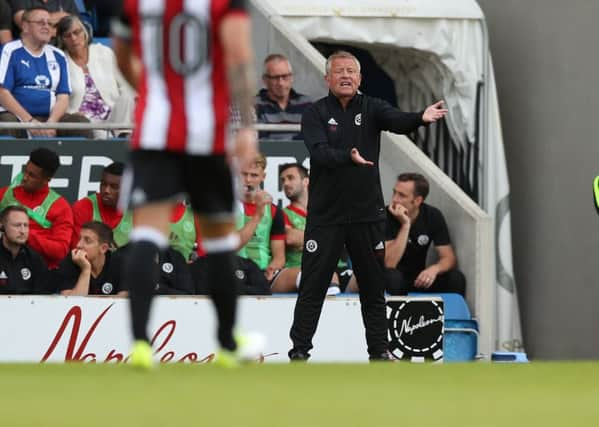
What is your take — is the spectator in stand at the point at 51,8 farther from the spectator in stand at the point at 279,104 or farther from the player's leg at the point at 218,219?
the player's leg at the point at 218,219

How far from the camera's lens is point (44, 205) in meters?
12.9

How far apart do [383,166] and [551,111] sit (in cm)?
209

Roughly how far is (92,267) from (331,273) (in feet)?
9.35

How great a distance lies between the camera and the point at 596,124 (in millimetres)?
14820

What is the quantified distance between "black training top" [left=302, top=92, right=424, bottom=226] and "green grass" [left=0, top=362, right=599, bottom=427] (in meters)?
2.66

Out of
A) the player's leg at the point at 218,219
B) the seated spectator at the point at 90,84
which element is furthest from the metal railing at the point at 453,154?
the player's leg at the point at 218,219

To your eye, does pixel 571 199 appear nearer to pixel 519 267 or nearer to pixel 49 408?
pixel 519 267

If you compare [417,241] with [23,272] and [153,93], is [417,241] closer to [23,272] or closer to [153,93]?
[23,272]

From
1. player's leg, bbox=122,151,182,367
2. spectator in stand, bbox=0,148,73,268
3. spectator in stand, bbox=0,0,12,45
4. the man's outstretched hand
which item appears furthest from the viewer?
spectator in stand, bbox=0,0,12,45

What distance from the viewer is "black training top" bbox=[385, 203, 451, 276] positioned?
13328mm

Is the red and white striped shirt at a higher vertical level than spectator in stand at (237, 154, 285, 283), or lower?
higher

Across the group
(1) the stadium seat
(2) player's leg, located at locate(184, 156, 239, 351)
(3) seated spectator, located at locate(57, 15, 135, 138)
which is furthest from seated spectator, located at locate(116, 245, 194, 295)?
(2) player's leg, located at locate(184, 156, 239, 351)

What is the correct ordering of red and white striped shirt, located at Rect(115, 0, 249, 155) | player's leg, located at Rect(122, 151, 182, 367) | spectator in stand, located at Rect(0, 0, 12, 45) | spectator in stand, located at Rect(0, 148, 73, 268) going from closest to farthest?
player's leg, located at Rect(122, 151, 182, 367), red and white striped shirt, located at Rect(115, 0, 249, 155), spectator in stand, located at Rect(0, 148, 73, 268), spectator in stand, located at Rect(0, 0, 12, 45)

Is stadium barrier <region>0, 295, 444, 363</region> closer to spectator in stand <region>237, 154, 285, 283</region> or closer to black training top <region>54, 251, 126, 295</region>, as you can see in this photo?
black training top <region>54, 251, 126, 295</region>
